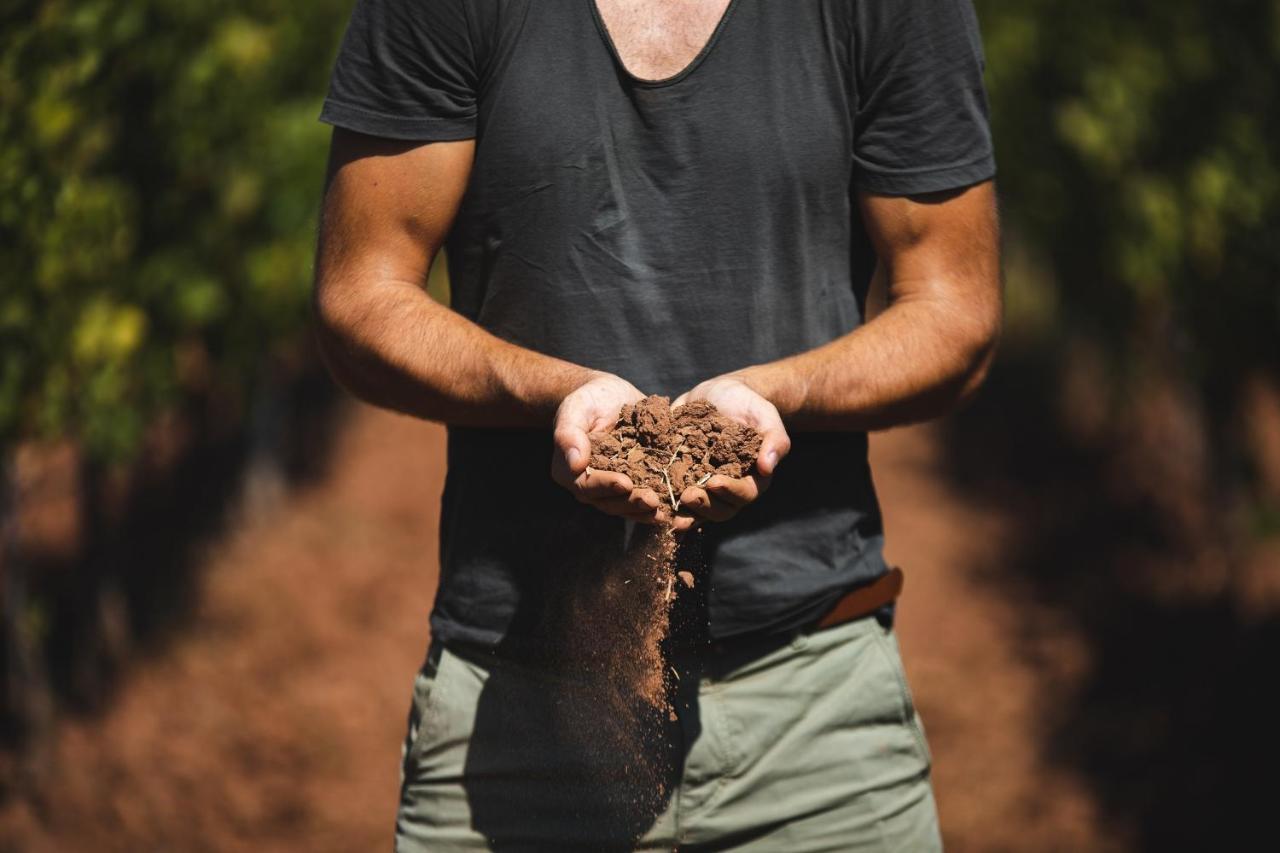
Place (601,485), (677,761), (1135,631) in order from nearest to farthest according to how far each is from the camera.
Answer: (601,485) < (677,761) < (1135,631)

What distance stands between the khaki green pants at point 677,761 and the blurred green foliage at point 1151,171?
400 cm

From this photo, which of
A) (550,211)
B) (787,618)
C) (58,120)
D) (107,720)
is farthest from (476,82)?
(107,720)

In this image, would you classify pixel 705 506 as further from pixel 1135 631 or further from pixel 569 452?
pixel 1135 631

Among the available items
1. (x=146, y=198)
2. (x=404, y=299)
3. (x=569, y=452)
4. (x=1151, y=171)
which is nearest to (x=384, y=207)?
(x=404, y=299)

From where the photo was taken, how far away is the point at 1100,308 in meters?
7.79

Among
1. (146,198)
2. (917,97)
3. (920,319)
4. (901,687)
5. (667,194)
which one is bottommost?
(901,687)

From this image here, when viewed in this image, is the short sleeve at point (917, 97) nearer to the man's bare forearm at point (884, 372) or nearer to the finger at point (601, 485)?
the man's bare forearm at point (884, 372)

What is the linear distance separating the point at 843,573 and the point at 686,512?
351 millimetres

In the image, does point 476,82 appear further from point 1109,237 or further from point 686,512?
point 1109,237

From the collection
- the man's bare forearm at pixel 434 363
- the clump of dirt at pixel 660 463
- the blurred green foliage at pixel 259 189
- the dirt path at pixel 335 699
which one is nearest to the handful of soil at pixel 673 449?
the clump of dirt at pixel 660 463

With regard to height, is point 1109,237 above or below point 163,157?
below

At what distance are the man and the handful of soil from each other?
0.07 m

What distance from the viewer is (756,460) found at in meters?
1.77

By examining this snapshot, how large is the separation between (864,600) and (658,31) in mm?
844
